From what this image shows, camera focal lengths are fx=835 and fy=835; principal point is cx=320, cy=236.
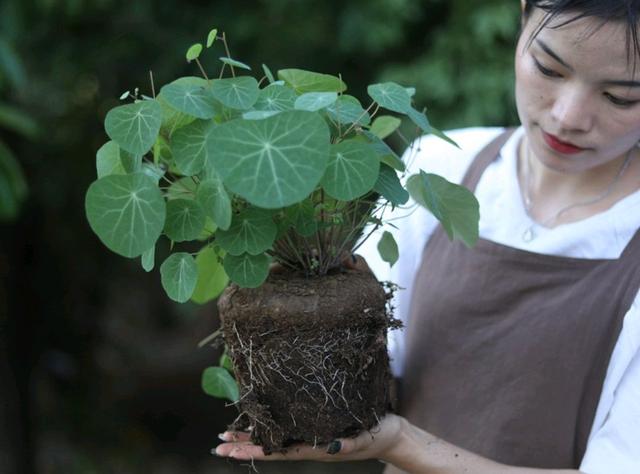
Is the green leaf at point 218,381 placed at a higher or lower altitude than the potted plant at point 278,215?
lower

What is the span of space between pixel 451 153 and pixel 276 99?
0.50m

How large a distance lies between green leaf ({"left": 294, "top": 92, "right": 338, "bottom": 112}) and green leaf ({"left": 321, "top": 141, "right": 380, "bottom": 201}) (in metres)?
0.06

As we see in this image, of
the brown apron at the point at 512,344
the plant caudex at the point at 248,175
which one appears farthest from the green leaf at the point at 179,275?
the brown apron at the point at 512,344

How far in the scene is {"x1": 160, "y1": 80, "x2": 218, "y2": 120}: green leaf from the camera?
3.07 feet

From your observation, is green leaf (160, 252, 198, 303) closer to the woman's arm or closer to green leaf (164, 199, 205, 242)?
green leaf (164, 199, 205, 242)

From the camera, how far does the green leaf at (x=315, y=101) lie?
2.95ft

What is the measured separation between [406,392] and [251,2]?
1.53m

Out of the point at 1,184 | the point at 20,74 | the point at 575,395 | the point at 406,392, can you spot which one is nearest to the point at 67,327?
the point at 1,184

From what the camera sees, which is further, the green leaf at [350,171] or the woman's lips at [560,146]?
the woman's lips at [560,146]

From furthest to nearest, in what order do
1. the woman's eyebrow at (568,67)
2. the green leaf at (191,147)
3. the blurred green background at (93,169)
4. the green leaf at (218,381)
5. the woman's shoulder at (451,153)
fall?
the blurred green background at (93,169) → the woman's shoulder at (451,153) → the green leaf at (218,381) → the woman's eyebrow at (568,67) → the green leaf at (191,147)

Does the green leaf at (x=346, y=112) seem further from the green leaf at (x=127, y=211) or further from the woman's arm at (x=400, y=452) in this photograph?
the woman's arm at (x=400, y=452)

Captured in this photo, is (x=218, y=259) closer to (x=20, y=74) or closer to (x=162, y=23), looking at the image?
(x=20, y=74)

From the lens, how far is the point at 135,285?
3.52 m

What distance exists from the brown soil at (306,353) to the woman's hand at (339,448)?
0.04 feet
